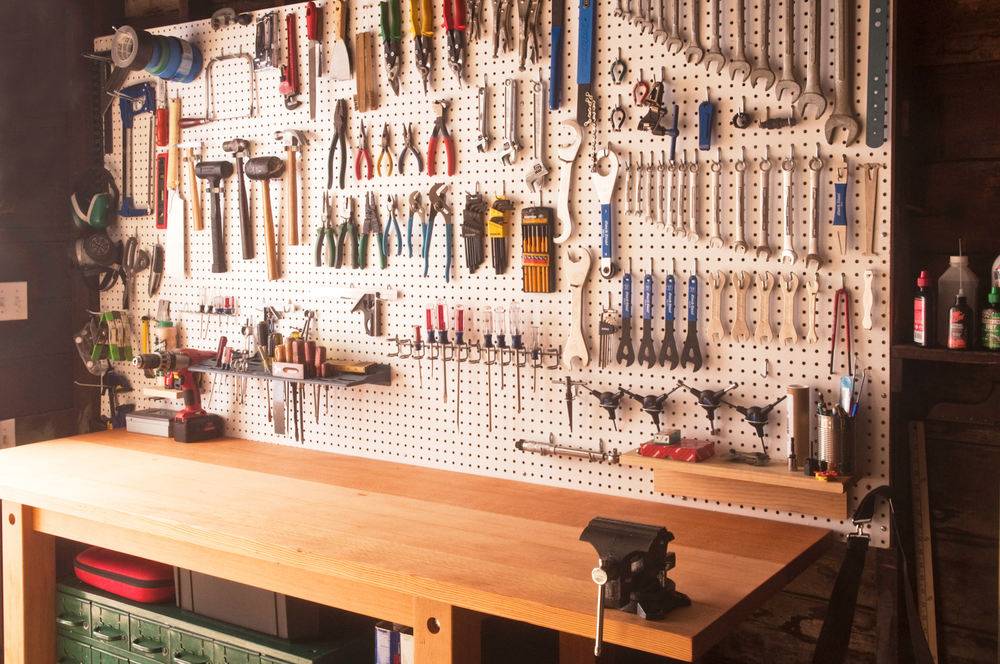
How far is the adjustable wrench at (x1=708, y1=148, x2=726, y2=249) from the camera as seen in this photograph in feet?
7.68

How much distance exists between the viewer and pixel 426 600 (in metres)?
1.91

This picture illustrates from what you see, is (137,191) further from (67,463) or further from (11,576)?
(11,576)

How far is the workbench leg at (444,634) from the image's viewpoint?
6.17 feet

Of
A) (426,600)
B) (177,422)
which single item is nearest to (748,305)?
(426,600)

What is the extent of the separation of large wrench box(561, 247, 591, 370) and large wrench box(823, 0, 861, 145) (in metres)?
0.74

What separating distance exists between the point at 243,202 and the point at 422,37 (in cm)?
93

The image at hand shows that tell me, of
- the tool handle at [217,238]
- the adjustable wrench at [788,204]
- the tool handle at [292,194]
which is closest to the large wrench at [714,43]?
the adjustable wrench at [788,204]

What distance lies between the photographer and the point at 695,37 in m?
2.33

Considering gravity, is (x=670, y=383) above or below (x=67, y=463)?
above

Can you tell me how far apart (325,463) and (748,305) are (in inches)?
56.6

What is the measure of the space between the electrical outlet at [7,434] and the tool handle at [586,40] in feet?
8.15

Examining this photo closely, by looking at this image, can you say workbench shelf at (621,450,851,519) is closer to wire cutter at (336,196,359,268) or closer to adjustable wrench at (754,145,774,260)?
adjustable wrench at (754,145,774,260)

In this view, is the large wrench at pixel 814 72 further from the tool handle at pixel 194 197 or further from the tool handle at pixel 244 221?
the tool handle at pixel 194 197

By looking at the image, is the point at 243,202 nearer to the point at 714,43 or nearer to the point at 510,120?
the point at 510,120
